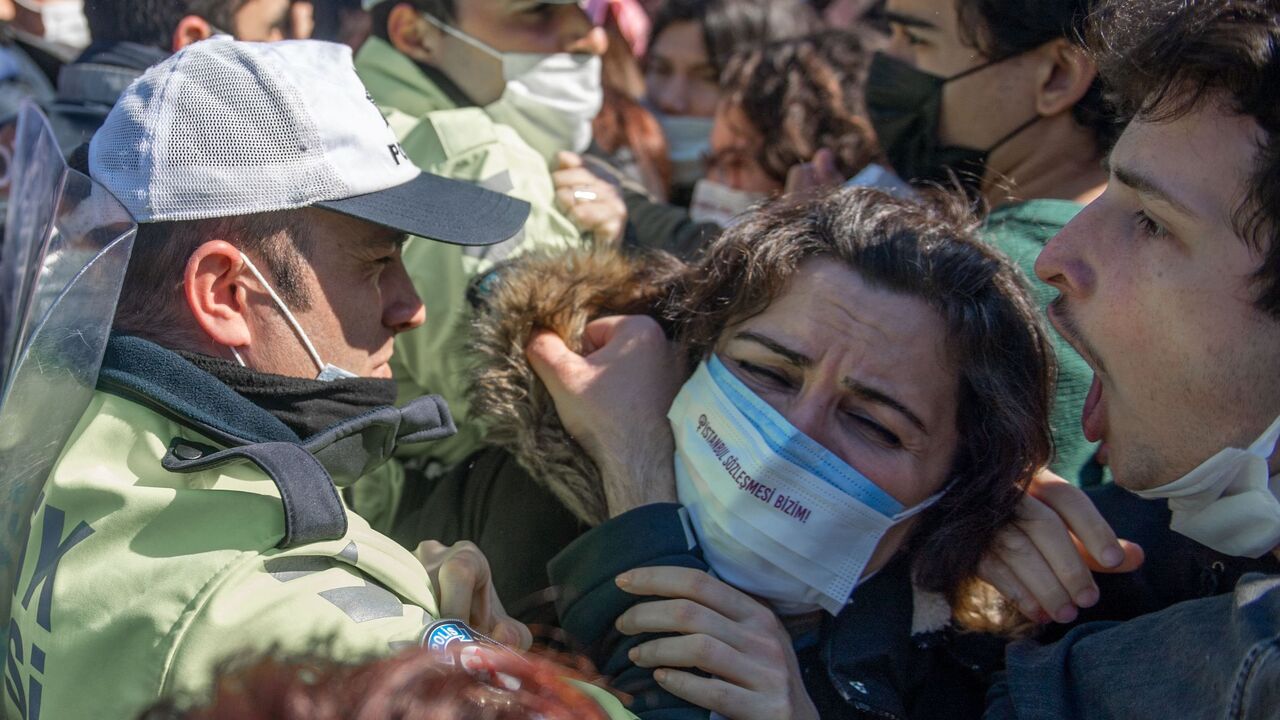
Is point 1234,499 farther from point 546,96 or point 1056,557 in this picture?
point 546,96

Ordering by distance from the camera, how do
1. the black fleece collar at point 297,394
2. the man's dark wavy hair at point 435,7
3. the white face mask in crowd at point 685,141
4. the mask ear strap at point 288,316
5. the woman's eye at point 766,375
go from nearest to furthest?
the black fleece collar at point 297,394, the mask ear strap at point 288,316, the woman's eye at point 766,375, the man's dark wavy hair at point 435,7, the white face mask in crowd at point 685,141

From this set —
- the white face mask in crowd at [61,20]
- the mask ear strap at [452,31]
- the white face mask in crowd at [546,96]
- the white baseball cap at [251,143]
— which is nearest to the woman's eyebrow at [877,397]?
the white baseball cap at [251,143]

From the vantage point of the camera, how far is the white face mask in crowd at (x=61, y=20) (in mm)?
5633

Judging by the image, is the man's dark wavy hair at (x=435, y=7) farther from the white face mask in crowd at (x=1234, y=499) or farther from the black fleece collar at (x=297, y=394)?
the white face mask in crowd at (x=1234, y=499)

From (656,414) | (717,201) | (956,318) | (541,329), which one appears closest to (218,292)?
(541,329)

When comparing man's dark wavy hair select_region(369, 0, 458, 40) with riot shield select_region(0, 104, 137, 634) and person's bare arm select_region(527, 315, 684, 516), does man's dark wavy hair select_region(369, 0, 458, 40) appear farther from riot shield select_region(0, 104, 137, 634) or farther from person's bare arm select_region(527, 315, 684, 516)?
riot shield select_region(0, 104, 137, 634)

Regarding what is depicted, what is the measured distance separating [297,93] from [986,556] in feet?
5.74

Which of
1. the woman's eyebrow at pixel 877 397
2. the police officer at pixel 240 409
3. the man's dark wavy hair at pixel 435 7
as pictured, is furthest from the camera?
the man's dark wavy hair at pixel 435 7

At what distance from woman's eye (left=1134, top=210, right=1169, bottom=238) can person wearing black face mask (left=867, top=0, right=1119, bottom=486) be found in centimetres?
73

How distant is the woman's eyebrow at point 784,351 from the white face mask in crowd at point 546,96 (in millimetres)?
1610

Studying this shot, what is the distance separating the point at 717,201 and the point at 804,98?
56 centimetres

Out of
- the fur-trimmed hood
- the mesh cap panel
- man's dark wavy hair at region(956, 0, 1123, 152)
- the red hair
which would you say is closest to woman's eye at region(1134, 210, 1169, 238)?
man's dark wavy hair at region(956, 0, 1123, 152)

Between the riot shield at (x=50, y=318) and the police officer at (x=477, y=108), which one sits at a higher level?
the riot shield at (x=50, y=318)

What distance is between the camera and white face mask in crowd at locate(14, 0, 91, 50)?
18.5 ft
